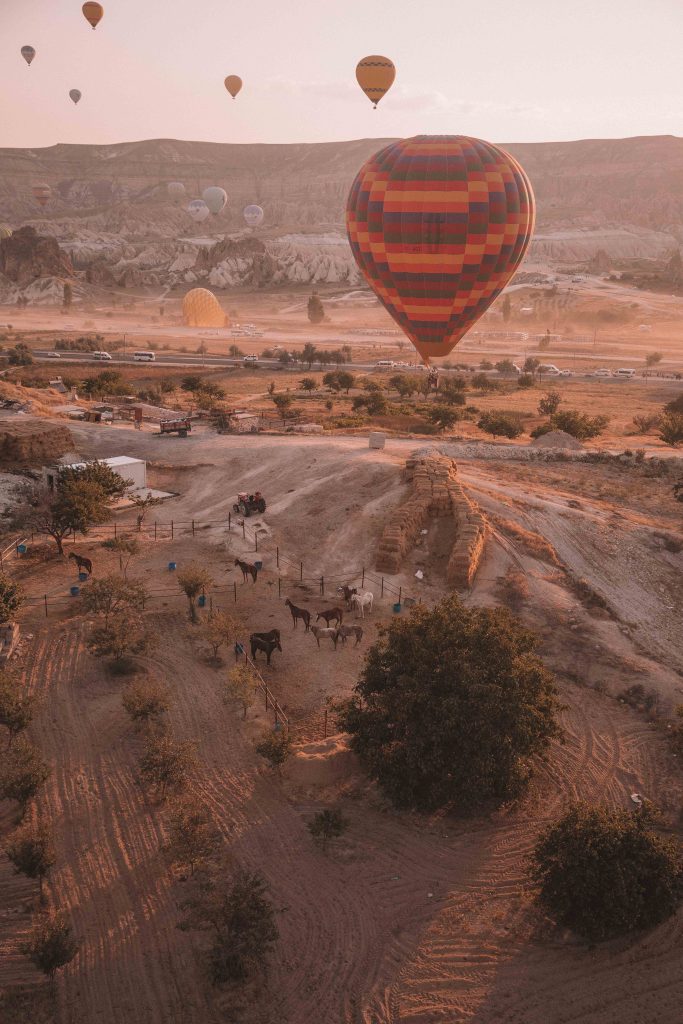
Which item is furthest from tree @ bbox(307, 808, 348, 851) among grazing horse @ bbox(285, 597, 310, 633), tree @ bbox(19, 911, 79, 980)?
grazing horse @ bbox(285, 597, 310, 633)

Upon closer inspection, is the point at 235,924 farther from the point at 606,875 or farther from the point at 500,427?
the point at 500,427

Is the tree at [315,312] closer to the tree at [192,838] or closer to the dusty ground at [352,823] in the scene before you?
the dusty ground at [352,823]

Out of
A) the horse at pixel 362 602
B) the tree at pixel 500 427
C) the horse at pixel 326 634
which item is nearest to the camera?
the horse at pixel 326 634

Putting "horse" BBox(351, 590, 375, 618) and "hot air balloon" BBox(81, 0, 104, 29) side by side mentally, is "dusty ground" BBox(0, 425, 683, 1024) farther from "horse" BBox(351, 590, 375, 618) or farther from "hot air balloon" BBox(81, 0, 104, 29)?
"hot air balloon" BBox(81, 0, 104, 29)

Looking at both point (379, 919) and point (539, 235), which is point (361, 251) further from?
point (539, 235)

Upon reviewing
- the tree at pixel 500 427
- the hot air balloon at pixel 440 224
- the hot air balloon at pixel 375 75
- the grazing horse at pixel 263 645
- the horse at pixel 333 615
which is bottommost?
the grazing horse at pixel 263 645

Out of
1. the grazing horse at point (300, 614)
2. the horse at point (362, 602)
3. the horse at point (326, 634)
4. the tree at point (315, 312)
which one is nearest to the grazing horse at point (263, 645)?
the horse at point (326, 634)
